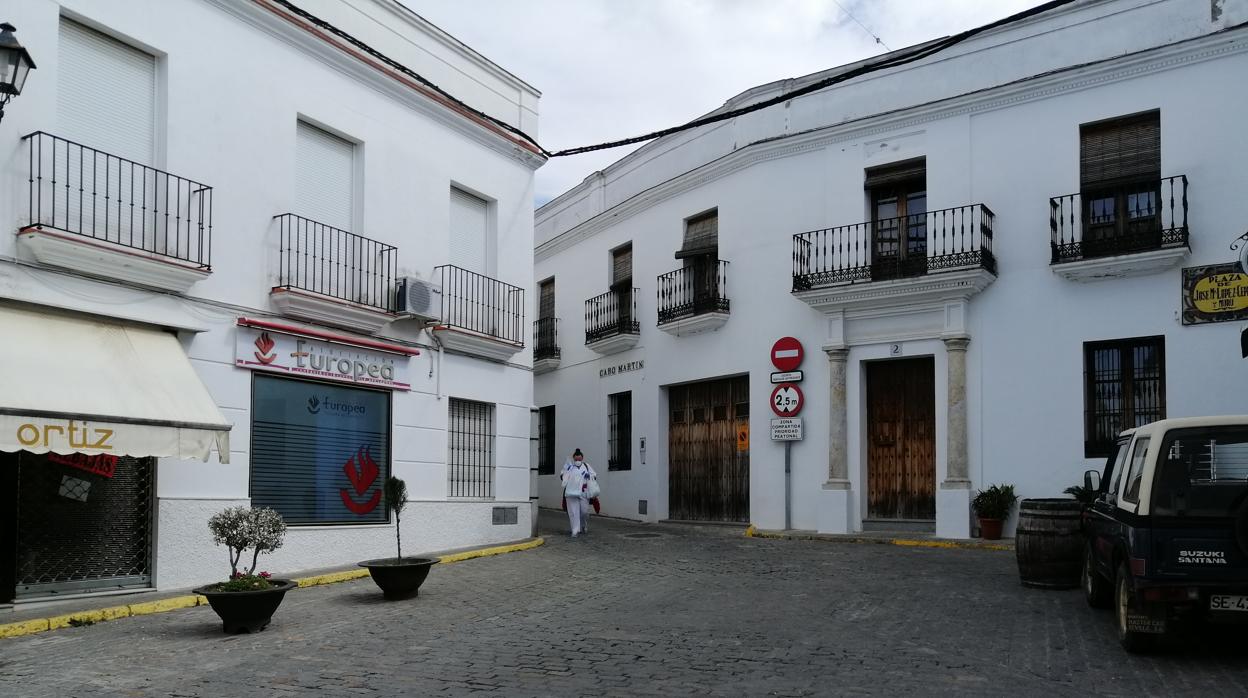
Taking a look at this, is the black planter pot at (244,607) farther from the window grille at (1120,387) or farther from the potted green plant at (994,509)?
the window grille at (1120,387)

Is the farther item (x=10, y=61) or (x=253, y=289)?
(x=253, y=289)

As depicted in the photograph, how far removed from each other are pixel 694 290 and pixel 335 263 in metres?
8.84

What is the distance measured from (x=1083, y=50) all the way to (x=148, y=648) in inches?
592

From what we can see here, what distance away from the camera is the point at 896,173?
58.2 feet

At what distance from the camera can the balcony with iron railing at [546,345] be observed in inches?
999

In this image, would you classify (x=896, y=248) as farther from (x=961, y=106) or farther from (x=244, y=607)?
(x=244, y=607)

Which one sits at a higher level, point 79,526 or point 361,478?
point 361,478

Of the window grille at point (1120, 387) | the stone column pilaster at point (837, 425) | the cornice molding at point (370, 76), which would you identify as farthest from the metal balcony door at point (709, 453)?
the window grille at point (1120, 387)

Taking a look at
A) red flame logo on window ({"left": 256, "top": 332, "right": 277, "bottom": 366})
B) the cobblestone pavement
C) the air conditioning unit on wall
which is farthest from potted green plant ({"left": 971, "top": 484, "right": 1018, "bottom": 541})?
red flame logo on window ({"left": 256, "top": 332, "right": 277, "bottom": 366})

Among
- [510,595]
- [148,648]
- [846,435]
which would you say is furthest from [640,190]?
[148,648]

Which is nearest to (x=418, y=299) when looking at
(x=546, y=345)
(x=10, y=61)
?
(x=10, y=61)

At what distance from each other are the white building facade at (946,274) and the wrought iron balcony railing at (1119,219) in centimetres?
3

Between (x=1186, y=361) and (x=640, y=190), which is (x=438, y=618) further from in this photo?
(x=640, y=190)

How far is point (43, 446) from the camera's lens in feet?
28.8
